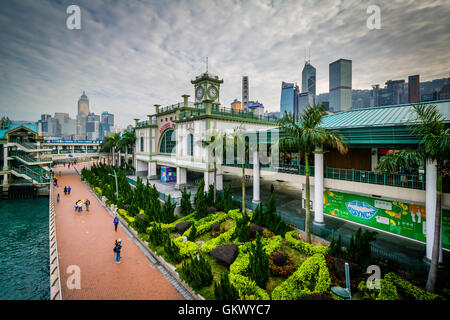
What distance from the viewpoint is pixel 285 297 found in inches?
398

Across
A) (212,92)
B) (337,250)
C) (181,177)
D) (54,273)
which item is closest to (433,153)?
(337,250)

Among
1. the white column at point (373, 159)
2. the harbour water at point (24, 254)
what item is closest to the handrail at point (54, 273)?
the harbour water at point (24, 254)

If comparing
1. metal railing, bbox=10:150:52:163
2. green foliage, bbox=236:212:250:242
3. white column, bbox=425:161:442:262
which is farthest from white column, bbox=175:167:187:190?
metal railing, bbox=10:150:52:163

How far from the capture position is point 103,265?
14602 millimetres

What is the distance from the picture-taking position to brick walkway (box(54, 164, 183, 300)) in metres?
11.9

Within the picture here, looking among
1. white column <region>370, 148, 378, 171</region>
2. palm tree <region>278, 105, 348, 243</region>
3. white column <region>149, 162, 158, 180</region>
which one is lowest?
white column <region>149, 162, 158, 180</region>

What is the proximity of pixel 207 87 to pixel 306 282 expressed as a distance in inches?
1303

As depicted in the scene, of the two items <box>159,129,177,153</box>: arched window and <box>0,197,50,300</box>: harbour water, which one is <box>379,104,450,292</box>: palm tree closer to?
<box>0,197,50,300</box>: harbour water

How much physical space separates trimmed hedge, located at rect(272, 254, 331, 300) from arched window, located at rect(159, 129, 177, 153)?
2970 centimetres

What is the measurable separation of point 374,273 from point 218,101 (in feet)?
109

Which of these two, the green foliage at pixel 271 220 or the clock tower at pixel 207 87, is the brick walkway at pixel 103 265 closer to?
the green foliage at pixel 271 220

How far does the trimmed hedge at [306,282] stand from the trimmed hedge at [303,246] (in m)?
1.18
